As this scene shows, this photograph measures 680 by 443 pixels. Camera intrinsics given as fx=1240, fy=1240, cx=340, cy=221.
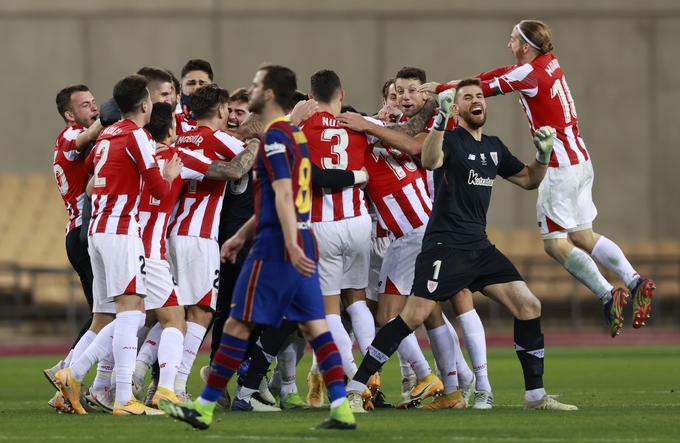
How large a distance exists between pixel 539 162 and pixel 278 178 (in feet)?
8.72

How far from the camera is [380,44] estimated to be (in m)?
23.1

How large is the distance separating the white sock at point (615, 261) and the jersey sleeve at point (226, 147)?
3.02 m

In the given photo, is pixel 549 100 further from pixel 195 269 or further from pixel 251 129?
pixel 195 269

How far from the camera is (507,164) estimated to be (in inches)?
360

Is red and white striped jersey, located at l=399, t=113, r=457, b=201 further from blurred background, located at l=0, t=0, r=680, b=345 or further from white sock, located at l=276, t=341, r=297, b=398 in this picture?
blurred background, located at l=0, t=0, r=680, b=345

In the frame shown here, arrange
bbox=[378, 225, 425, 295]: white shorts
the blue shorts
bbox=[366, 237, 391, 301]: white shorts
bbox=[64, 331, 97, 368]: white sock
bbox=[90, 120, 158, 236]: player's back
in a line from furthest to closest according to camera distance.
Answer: bbox=[366, 237, 391, 301]: white shorts
bbox=[378, 225, 425, 295]: white shorts
bbox=[64, 331, 97, 368]: white sock
bbox=[90, 120, 158, 236]: player's back
the blue shorts

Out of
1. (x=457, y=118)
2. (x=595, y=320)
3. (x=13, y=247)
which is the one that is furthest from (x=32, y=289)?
(x=457, y=118)

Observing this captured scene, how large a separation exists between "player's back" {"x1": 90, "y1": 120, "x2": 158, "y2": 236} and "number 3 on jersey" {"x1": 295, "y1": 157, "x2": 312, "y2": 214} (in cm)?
168

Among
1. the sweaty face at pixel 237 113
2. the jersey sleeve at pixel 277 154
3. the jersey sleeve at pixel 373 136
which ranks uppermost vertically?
the sweaty face at pixel 237 113

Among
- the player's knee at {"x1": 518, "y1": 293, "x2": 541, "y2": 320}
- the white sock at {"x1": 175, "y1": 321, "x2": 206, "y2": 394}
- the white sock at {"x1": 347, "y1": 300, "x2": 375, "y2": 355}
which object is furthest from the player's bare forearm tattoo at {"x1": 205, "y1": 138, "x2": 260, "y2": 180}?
the player's knee at {"x1": 518, "y1": 293, "x2": 541, "y2": 320}

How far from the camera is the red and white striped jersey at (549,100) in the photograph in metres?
9.91

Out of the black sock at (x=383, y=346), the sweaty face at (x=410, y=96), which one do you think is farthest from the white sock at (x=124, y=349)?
the sweaty face at (x=410, y=96)

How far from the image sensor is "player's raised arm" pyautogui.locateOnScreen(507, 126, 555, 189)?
347 inches

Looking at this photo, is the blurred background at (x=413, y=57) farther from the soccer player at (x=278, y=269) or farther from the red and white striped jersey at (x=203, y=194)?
the soccer player at (x=278, y=269)
